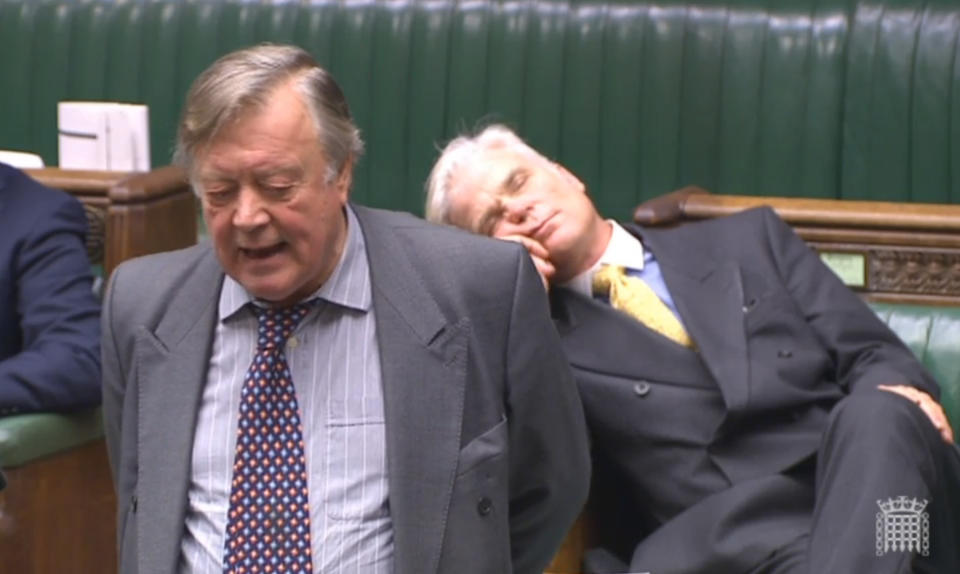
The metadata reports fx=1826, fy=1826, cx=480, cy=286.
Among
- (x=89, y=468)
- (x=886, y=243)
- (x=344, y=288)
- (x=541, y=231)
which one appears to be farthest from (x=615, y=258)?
(x=344, y=288)

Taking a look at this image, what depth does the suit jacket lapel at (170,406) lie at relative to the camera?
2.18m

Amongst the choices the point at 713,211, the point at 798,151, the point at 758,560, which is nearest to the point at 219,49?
the point at 798,151

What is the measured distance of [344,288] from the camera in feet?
7.36

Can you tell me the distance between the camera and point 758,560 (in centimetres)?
314

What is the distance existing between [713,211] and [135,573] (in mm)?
1949

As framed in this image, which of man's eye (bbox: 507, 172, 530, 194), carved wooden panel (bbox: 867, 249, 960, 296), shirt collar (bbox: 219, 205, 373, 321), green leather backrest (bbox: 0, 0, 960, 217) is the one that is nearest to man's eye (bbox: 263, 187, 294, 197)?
shirt collar (bbox: 219, 205, 373, 321)

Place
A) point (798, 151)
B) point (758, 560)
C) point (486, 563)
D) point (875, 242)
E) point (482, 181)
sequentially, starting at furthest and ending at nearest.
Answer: point (798, 151), point (875, 242), point (482, 181), point (758, 560), point (486, 563)

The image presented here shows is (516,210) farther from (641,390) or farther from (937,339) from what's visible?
(937,339)

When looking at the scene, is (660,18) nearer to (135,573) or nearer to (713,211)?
(713,211)

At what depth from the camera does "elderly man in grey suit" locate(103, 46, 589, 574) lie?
214 cm

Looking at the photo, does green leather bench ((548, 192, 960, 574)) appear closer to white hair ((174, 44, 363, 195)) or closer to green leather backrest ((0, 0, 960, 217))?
green leather backrest ((0, 0, 960, 217))

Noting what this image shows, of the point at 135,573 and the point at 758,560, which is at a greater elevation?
the point at 135,573

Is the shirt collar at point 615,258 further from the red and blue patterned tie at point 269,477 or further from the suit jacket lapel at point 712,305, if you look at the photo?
the red and blue patterned tie at point 269,477

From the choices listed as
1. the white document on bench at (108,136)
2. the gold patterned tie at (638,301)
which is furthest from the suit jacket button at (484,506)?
the white document on bench at (108,136)
